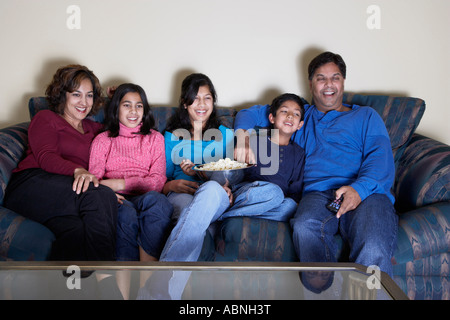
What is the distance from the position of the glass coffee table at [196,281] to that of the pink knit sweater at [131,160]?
884 mm

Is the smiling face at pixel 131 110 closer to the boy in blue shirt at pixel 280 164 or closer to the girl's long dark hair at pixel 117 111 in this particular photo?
the girl's long dark hair at pixel 117 111

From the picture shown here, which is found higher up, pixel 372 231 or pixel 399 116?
pixel 399 116

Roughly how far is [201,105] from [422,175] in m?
1.14

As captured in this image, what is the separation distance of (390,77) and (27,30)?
2.30m

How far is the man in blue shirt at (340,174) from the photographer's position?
60.6 inches

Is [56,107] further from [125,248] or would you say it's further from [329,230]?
[329,230]

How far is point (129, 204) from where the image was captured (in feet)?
5.74

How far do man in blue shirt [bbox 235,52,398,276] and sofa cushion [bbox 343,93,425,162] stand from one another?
21 cm

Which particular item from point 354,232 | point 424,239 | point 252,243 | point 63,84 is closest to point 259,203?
point 252,243

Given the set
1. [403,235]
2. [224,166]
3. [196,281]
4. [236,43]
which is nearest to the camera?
[196,281]

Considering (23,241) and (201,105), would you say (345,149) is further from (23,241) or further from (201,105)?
(23,241)

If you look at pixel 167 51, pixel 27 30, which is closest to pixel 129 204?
pixel 167 51

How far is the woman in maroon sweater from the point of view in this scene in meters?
1.50

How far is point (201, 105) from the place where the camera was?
2107 millimetres
